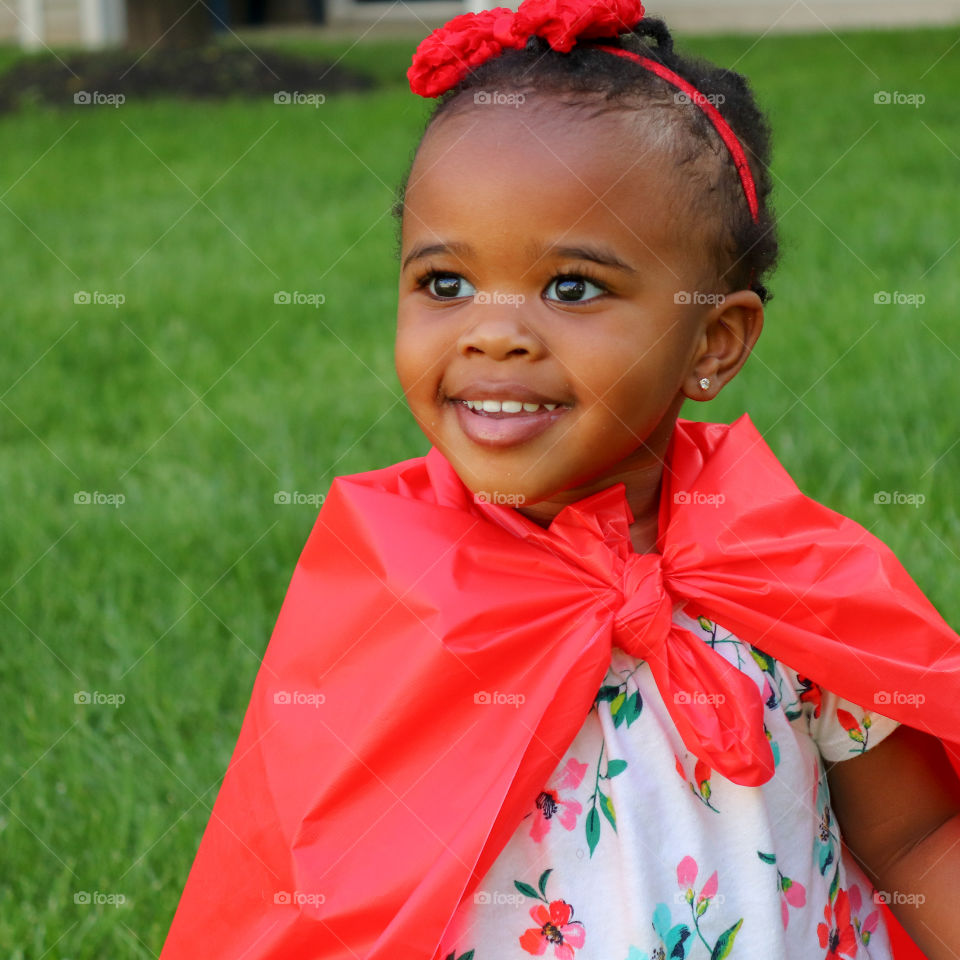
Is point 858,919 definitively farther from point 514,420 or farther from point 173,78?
point 173,78

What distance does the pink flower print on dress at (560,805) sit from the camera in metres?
1.66

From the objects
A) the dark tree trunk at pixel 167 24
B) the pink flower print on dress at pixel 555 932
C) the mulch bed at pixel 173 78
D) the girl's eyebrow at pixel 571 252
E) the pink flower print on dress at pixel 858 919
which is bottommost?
the pink flower print on dress at pixel 858 919

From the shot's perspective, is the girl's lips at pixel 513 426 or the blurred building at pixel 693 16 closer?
the girl's lips at pixel 513 426

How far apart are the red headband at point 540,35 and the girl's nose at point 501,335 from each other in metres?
0.34

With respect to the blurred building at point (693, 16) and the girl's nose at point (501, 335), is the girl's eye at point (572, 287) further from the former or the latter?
the blurred building at point (693, 16)

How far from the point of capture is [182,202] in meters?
7.44

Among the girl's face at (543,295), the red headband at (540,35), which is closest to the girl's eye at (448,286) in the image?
the girl's face at (543,295)

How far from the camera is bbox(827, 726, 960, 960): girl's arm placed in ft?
5.96

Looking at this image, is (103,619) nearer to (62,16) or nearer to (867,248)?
(867,248)

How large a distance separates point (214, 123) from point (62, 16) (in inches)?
380

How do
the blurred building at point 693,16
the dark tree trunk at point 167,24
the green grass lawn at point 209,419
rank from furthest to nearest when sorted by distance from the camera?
the blurred building at point 693,16, the dark tree trunk at point 167,24, the green grass lawn at point 209,419

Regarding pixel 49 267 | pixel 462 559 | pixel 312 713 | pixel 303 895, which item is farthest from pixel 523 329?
pixel 49 267

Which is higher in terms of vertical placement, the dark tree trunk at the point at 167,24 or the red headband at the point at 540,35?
the dark tree trunk at the point at 167,24

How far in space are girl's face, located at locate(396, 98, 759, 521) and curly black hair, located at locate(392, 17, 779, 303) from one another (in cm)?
3
